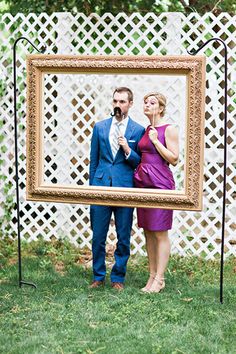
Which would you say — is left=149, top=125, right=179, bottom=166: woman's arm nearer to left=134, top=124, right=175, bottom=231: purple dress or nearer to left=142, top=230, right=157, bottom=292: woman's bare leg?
left=134, top=124, right=175, bottom=231: purple dress

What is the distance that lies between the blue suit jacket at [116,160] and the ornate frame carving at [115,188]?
10 cm

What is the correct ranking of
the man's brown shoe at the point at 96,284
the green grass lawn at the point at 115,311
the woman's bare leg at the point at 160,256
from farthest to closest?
the man's brown shoe at the point at 96,284 → the woman's bare leg at the point at 160,256 → the green grass lawn at the point at 115,311

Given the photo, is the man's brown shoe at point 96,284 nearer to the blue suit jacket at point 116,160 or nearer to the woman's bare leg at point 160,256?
the woman's bare leg at point 160,256

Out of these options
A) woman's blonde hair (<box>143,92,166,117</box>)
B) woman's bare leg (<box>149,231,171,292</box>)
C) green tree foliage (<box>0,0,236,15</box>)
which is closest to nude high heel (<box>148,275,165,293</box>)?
woman's bare leg (<box>149,231,171,292</box>)

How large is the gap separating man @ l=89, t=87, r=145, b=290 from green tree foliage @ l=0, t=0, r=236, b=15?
226 centimetres

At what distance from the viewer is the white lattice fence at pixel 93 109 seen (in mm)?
6449

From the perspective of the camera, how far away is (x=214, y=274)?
20.4 feet

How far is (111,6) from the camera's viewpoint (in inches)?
295

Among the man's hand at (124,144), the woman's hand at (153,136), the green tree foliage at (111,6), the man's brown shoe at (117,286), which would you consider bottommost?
the man's brown shoe at (117,286)

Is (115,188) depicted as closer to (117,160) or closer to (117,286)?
(117,160)

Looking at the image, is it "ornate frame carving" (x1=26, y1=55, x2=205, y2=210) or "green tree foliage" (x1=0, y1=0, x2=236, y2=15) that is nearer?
"ornate frame carving" (x1=26, y1=55, x2=205, y2=210)

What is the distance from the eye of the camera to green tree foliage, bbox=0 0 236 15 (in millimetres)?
7449

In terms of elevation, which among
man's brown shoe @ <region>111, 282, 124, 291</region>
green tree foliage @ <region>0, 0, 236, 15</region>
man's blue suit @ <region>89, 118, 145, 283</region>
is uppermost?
green tree foliage @ <region>0, 0, 236, 15</region>

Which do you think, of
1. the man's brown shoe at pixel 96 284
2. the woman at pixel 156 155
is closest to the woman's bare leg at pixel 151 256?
the woman at pixel 156 155
